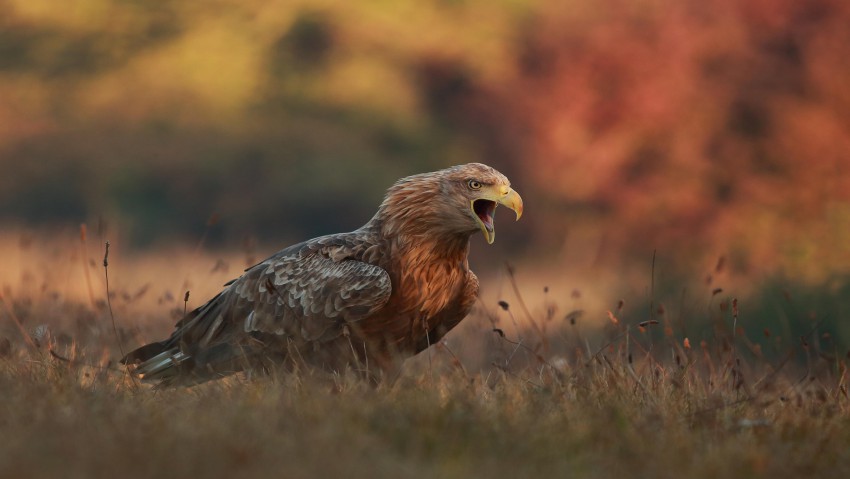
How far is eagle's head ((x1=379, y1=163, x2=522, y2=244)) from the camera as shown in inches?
266

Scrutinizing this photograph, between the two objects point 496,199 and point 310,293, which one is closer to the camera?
point 496,199

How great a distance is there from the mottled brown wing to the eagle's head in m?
0.40

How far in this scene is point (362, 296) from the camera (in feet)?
21.8

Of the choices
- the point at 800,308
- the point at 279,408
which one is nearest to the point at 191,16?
the point at 800,308

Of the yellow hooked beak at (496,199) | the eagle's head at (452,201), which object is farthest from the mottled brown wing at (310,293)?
the yellow hooked beak at (496,199)

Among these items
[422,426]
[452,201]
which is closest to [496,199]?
[452,201]

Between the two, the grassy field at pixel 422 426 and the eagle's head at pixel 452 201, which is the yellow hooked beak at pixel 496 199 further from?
the grassy field at pixel 422 426

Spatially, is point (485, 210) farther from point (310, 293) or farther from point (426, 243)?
point (310, 293)

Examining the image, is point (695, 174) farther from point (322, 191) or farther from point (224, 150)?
point (224, 150)

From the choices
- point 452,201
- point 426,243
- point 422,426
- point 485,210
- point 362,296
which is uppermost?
point 452,201

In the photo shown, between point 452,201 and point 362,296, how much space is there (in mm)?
765

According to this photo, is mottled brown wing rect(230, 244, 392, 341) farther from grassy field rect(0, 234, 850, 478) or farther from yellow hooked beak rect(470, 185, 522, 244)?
yellow hooked beak rect(470, 185, 522, 244)

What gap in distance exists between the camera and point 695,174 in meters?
15.2

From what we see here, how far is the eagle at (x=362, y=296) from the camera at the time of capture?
22.2 feet
